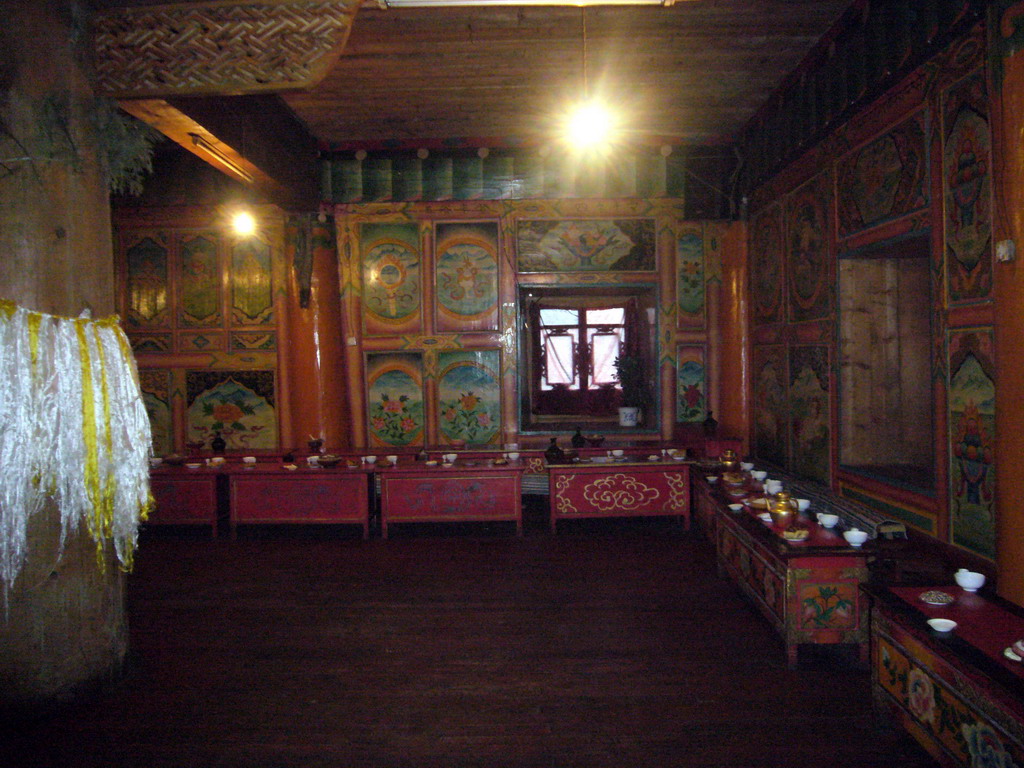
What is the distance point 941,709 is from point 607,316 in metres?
6.51

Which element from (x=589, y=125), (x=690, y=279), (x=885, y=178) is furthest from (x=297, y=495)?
(x=885, y=178)

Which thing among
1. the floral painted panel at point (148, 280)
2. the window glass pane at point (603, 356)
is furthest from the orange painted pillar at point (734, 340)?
the floral painted panel at point (148, 280)

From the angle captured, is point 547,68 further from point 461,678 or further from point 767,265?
point 461,678

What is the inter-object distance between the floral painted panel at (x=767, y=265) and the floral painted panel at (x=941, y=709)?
3.87 metres

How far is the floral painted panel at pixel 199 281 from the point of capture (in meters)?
7.75

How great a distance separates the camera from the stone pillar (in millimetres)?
3062

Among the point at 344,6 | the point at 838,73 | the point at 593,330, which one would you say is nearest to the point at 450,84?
the point at 344,6

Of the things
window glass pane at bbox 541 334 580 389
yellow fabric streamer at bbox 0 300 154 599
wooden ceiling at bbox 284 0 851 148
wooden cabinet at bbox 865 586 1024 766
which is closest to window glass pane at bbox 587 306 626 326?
window glass pane at bbox 541 334 580 389

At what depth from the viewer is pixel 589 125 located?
4.68 metres

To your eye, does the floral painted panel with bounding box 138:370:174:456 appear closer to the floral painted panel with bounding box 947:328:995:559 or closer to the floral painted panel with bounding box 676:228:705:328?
the floral painted panel with bounding box 676:228:705:328

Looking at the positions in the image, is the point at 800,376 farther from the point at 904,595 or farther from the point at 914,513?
the point at 904,595

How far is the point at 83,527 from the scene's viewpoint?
323cm

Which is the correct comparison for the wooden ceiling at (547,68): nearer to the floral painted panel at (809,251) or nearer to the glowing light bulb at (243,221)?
the floral painted panel at (809,251)

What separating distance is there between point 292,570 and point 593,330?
193 inches
